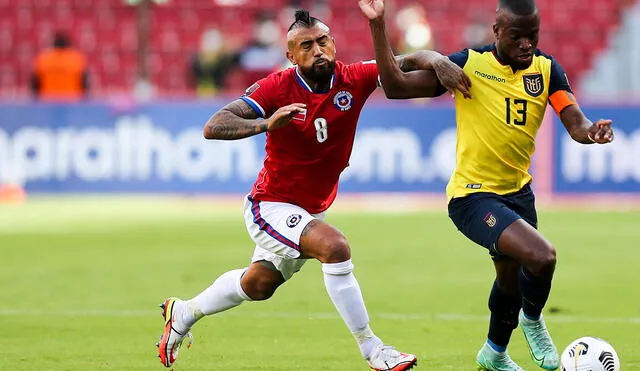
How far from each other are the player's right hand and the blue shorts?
3.86 ft

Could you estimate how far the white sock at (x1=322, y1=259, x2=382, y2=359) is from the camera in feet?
23.4

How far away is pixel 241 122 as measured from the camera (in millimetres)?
7121

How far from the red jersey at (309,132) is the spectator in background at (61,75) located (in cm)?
1455

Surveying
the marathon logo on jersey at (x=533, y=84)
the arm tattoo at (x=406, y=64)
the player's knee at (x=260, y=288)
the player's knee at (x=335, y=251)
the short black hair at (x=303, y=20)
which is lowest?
the player's knee at (x=260, y=288)

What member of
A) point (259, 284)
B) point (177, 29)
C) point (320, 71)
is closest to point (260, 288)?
point (259, 284)

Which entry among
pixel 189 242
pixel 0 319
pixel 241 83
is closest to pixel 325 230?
pixel 0 319

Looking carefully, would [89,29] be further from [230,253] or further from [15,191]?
[230,253]

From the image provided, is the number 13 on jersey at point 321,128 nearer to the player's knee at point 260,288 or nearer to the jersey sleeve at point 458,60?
the jersey sleeve at point 458,60

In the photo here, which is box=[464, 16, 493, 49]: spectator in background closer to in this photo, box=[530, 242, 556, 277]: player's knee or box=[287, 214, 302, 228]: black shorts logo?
box=[287, 214, 302, 228]: black shorts logo

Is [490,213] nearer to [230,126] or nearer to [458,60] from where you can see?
[458,60]

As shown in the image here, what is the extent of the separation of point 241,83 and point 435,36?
4.56 m

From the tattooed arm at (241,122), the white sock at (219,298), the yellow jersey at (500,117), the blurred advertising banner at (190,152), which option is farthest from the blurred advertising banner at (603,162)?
the tattooed arm at (241,122)

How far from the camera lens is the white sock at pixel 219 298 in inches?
308

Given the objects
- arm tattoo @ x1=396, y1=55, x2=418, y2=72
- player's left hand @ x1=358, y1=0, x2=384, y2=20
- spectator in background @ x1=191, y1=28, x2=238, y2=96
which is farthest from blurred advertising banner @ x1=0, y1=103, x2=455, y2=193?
player's left hand @ x1=358, y1=0, x2=384, y2=20
